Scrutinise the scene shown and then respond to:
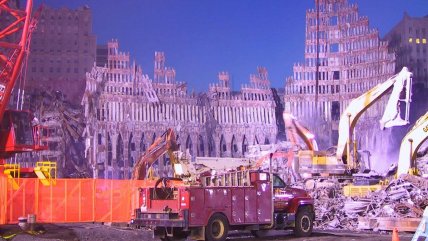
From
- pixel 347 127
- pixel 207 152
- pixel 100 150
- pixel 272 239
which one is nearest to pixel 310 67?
pixel 207 152

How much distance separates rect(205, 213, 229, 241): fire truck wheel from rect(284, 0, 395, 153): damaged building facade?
49036 mm

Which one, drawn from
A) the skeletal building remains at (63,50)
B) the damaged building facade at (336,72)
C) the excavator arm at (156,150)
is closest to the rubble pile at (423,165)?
the excavator arm at (156,150)

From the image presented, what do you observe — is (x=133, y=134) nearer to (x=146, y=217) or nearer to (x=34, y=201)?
(x=34, y=201)

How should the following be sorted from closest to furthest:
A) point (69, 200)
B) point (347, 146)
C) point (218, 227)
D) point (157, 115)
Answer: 1. point (218, 227)
2. point (69, 200)
3. point (347, 146)
4. point (157, 115)

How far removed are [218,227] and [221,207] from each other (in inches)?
23.7

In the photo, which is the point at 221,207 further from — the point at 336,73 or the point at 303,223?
the point at 336,73

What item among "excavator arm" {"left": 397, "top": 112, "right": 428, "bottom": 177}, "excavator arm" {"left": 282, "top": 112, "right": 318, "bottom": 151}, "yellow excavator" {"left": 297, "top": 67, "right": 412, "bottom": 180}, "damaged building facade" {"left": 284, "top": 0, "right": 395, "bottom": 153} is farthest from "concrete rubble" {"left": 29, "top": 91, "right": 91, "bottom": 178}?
"excavator arm" {"left": 397, "top": 112, "right": 428, "bottom": 177}

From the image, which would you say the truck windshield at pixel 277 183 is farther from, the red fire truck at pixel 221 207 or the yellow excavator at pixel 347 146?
the yellow excavator at pixel 347 146

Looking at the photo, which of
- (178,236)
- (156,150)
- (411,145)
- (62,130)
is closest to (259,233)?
(178,236)

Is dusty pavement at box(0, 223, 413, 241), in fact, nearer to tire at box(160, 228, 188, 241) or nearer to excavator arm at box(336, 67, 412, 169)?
tire at box(160, 228, 188, 241)

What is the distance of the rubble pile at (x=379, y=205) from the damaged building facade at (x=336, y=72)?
39.5 meters

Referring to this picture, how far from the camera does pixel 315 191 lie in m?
30.9

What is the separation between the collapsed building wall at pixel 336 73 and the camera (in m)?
65.6

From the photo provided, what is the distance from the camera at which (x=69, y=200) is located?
78.9ft
